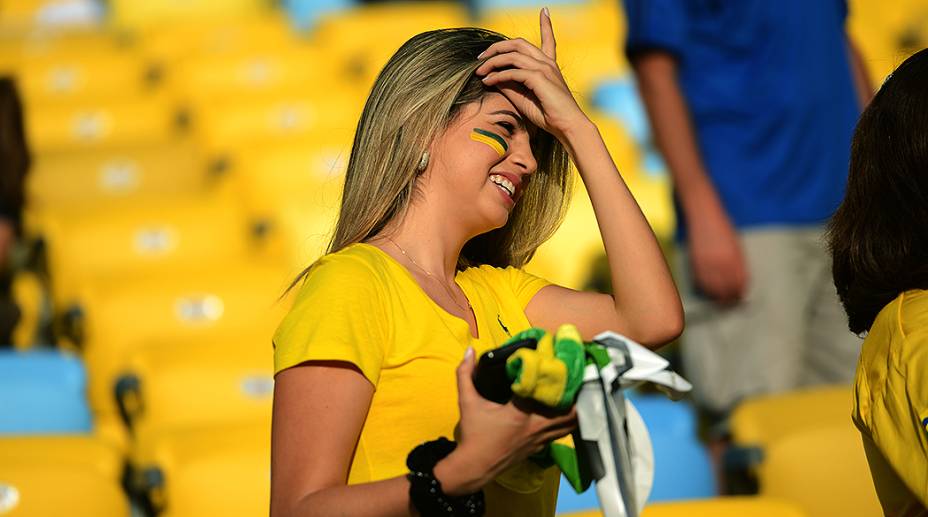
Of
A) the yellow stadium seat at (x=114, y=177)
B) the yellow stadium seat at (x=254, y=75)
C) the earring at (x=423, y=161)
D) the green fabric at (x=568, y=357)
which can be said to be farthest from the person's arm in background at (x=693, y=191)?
the yellow stadium seat at (x=254, y=75)

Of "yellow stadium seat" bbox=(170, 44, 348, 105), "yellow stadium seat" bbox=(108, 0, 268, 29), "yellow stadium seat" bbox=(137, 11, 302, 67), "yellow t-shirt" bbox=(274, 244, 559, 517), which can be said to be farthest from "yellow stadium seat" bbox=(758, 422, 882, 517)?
"yellow stadium seat" bbox=(108, 0, 268, 29)

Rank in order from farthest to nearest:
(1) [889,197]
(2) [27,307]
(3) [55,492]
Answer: (2) [27,307] → (3) [55,492] → (1) [889,197]

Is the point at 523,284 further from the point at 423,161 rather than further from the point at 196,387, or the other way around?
the point at 196,387

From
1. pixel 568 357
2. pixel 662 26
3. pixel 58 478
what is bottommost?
pixel 58 478

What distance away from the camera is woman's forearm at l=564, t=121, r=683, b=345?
5.97ft

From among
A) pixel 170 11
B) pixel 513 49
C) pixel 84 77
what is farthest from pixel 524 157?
pixel 170 11

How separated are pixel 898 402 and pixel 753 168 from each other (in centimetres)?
165

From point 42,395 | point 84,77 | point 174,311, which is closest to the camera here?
point 42,395

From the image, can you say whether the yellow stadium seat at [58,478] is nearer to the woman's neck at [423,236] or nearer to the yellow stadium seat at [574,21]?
the woman's neck at [423,236]

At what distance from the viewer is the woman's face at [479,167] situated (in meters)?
1.80

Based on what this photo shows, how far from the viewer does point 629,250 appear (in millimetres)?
1820

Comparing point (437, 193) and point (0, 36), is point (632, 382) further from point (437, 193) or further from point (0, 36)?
point (0, 36)

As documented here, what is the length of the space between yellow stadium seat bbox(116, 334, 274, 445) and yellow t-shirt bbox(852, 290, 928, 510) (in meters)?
1.67

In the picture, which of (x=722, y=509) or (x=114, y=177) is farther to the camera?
(x=114, y=177)
